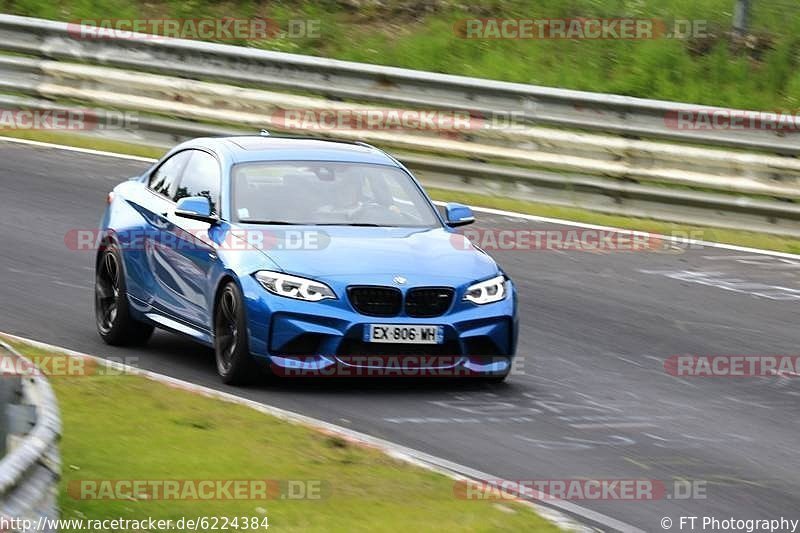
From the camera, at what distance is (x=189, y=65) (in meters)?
19.3

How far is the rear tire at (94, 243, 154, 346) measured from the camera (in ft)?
39.9

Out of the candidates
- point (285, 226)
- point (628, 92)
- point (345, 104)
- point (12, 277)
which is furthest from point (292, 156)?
point (628, 92)

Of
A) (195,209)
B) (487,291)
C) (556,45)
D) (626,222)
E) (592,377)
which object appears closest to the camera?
(487,291)

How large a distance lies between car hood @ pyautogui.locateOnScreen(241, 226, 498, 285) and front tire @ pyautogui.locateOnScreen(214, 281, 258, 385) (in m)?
0.36

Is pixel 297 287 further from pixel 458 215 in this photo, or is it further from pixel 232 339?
pixel 458 215

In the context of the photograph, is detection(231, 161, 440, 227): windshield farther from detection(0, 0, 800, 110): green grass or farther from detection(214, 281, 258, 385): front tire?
detection(0, 0, 800, 110): green grass

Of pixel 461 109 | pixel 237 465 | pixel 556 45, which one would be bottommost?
pixel 237 465

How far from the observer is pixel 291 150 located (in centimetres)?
1196

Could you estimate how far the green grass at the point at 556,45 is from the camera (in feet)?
62.6

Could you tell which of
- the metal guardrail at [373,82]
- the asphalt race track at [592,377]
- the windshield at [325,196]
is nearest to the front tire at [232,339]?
the asphalt race track at [592,377]

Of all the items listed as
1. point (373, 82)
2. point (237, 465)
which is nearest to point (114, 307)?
point (237, 465)

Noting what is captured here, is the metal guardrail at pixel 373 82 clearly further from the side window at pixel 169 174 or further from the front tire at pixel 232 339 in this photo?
the front tire at pixel 232 339

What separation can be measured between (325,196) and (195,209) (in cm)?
91

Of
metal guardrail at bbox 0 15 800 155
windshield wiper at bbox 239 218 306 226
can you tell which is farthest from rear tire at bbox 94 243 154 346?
metal guardrail at bbox 0 15 800 155
